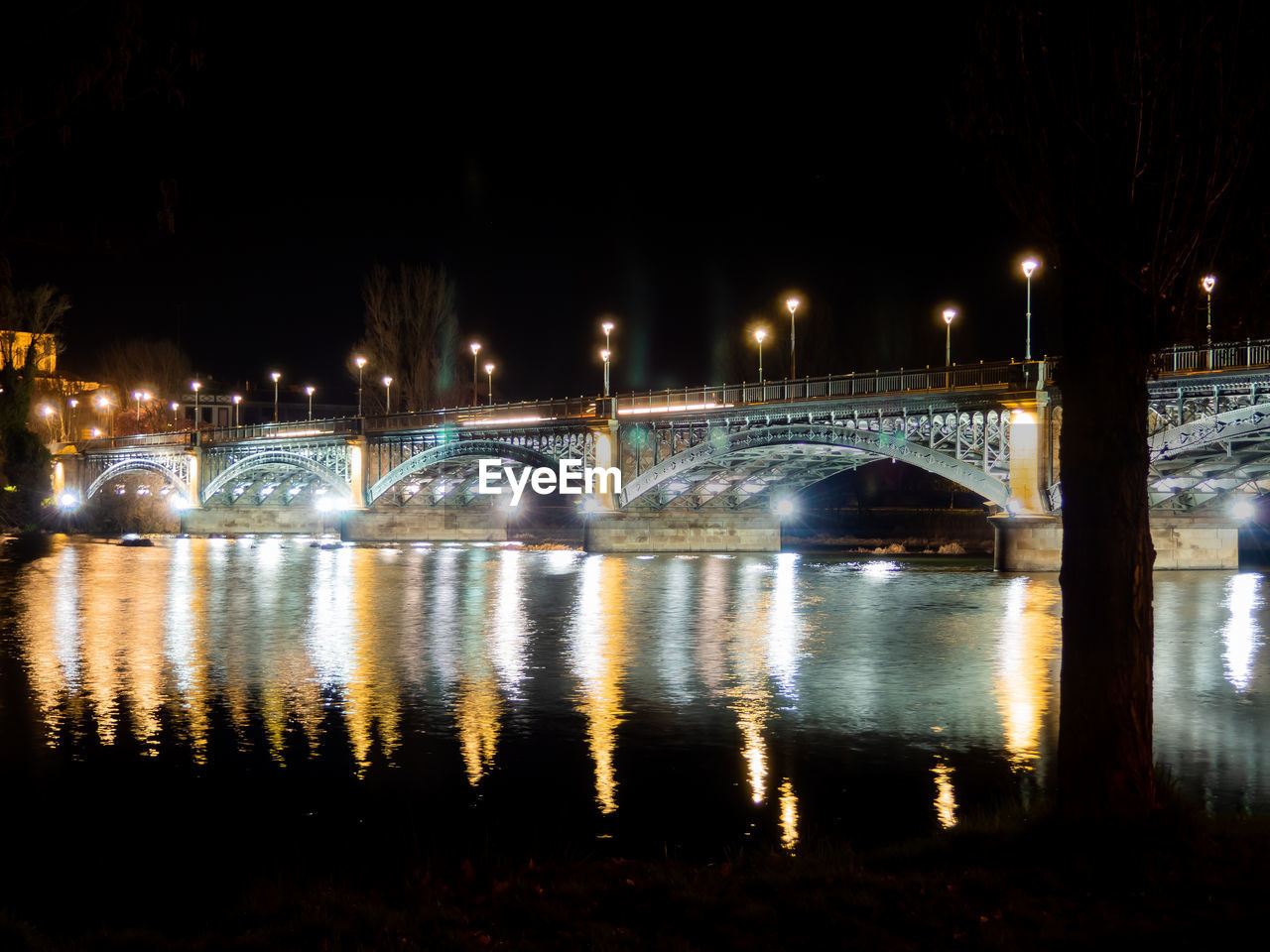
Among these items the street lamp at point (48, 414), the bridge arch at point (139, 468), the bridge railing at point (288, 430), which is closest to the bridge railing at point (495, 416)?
the bridge railing at point (288, 430)

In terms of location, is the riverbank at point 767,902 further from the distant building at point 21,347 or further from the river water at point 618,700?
the distant building at point 21,347

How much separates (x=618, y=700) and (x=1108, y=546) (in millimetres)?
11929

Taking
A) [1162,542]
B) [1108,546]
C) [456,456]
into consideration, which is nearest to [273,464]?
[456,456]

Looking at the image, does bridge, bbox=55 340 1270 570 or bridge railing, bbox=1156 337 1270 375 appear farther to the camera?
bridge, bbox=55 340 1270 570

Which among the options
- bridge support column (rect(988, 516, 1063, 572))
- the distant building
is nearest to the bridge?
bridge support column (rect(988, 516, 1063, 572))

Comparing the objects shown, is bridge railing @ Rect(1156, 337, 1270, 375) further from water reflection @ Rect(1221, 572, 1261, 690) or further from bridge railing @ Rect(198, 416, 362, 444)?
bridge railing @ Rect(198, 416, 362, 444)

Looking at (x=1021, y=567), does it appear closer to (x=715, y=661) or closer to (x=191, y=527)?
(x=715, y=661)

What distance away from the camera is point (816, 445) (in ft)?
171

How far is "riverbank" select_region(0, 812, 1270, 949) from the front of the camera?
Result: 298 inches

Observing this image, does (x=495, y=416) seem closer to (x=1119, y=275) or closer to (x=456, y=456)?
(x=456, y=456)

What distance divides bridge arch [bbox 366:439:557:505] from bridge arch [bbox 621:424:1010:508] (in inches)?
266

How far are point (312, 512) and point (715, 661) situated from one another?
7462 cm

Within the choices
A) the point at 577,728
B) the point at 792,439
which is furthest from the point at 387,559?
the point at 577,728

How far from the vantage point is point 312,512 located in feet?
312
